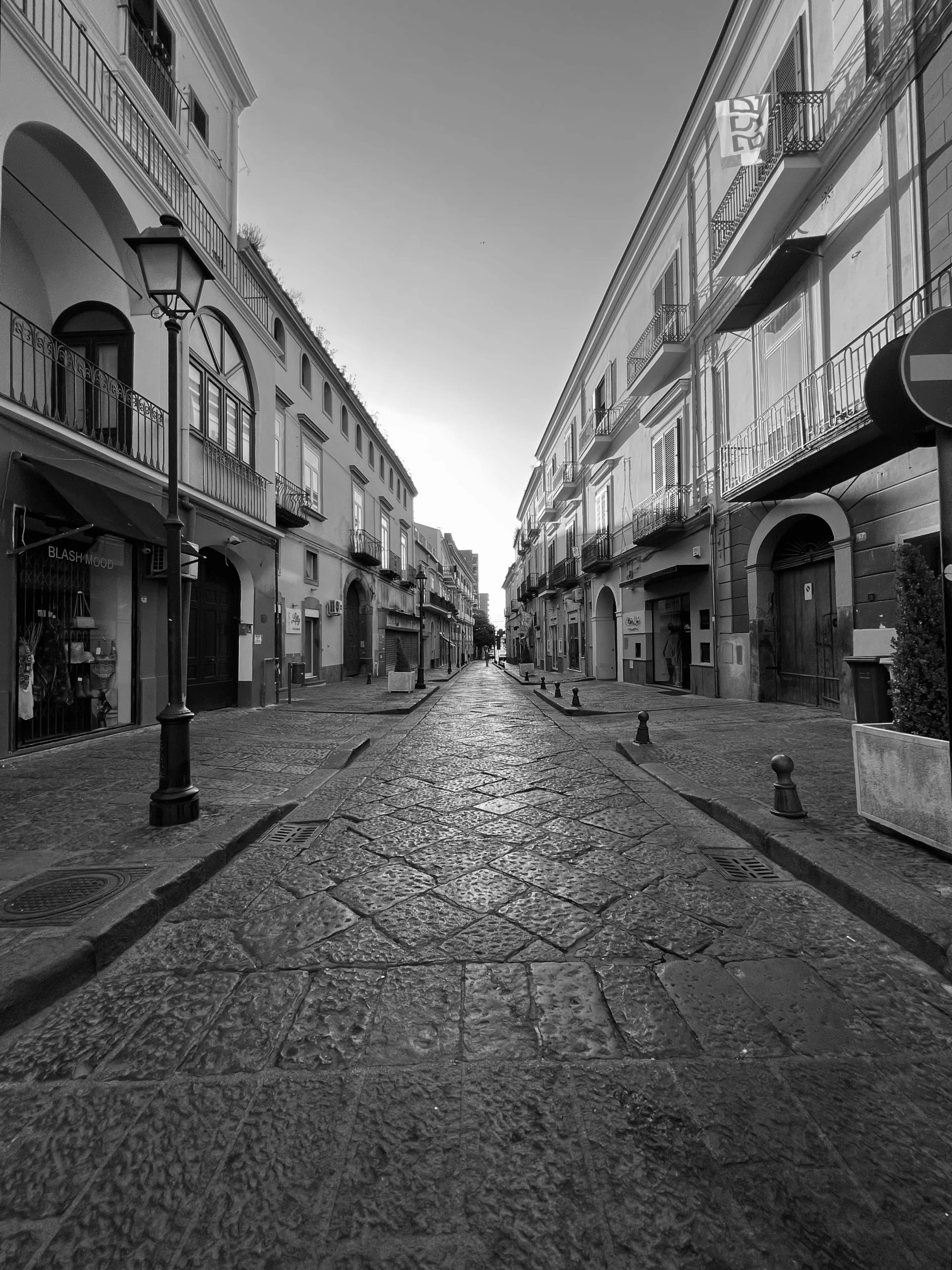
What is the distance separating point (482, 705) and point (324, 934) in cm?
1088

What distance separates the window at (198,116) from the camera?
10797 millimetres

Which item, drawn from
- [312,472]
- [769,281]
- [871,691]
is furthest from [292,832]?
[312,472]

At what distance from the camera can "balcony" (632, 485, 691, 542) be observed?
14.9 meters

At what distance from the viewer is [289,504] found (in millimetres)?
15680

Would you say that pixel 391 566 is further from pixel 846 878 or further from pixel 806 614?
pixel 846 878

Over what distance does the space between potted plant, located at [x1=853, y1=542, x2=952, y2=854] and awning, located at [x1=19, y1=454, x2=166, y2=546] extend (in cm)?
595

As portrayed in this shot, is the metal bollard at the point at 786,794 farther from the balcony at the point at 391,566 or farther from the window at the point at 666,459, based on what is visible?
the balcony at the point at 391,566

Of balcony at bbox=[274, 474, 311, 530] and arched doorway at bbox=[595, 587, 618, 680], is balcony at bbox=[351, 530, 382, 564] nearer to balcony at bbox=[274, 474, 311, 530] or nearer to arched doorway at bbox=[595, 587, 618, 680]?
balcony at bbox=[274, 474, 311, 530]

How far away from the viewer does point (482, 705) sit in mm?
13500

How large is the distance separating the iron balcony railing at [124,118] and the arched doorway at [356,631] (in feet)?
36.9

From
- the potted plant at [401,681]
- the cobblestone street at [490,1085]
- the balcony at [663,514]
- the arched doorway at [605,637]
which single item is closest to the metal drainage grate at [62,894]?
the cobblestone street at [490,1085]

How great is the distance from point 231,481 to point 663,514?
10.3 metres

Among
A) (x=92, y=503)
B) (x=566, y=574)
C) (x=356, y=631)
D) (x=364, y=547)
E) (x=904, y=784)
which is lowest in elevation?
(x=904, y=784)

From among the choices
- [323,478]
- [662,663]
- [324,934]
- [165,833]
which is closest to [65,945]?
[324,934]
